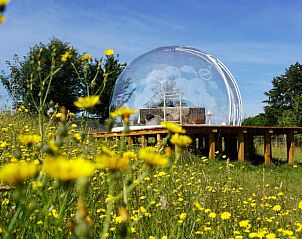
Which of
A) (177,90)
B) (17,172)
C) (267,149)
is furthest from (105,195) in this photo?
(177,90)

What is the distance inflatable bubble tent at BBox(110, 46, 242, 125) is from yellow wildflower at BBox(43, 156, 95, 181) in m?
11.3

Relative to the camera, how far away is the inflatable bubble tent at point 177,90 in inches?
475

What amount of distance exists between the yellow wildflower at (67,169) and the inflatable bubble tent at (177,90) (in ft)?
37.1

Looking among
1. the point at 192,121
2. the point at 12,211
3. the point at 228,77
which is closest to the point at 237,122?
the point at 228,77

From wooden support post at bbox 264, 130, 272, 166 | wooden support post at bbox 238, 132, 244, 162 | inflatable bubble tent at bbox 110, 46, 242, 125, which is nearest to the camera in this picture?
wooden support post at bbox 238, 132, 244, 162

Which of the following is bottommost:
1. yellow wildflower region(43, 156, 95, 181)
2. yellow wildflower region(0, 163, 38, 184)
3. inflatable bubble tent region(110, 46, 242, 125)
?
yellow wildflower region(0, 163, 38, 184)

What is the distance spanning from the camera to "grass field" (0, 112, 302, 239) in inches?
24.1

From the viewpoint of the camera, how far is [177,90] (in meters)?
12.1

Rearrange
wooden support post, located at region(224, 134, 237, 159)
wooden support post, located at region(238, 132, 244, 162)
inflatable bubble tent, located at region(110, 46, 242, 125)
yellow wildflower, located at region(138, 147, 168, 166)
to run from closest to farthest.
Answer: yellow wildflower, located at region(138, 147, 168, 166) → wooden support post, located at region(238, 132, 244, 162) → wooden support post, located at region(224, 134, 237, 159) → inflatable bubble tent, located at region(110, 46, 242, 125)

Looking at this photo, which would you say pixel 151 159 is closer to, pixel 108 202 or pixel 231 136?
pixel 108 202

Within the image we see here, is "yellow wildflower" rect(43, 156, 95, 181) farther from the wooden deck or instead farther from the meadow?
the wooden deck

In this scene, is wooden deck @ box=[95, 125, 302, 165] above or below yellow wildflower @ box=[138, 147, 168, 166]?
below

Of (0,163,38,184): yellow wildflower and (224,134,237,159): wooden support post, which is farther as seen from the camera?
(224,134,237,159): wooden support post

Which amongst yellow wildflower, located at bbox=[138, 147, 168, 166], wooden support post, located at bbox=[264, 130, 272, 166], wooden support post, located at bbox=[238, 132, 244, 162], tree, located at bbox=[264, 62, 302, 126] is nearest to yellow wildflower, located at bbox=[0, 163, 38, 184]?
yellow wildflower, located at bbox=[138, 147, 168, 166]
